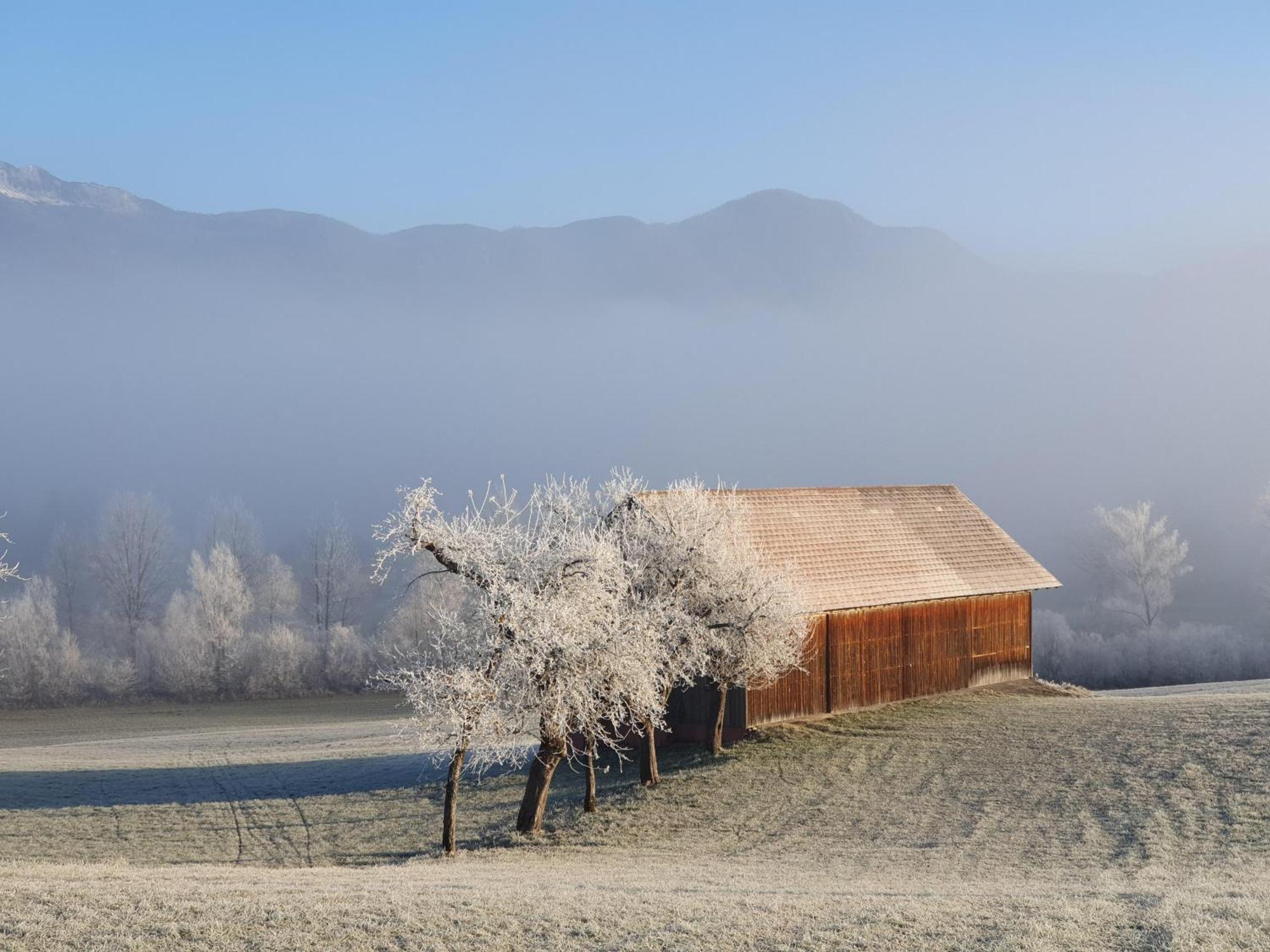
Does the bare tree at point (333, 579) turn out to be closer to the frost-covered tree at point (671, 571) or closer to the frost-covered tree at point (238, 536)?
the frost-covered tree at point (238, 536)

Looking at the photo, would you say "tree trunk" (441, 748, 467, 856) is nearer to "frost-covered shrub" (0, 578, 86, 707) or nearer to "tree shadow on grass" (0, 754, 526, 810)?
"tree shadow on grass" (0, 754, 526, 810)

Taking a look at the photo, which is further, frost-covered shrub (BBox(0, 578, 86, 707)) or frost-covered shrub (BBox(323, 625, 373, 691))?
frost-covered shrub (BBox(323, 625, 373, 691))

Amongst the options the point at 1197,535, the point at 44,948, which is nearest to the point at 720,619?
the point at 44,948

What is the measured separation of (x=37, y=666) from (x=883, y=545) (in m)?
50.3

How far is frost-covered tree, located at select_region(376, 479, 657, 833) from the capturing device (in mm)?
18797

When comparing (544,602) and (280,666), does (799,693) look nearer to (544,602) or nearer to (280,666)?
(544,602)

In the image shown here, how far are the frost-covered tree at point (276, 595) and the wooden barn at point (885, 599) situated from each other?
5230cm

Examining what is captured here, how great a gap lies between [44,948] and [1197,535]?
116 m

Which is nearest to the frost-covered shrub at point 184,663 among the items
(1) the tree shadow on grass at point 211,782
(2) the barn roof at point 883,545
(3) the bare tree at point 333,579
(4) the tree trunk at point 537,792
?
(3) the bare tree at point 333,579

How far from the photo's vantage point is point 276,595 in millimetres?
75750

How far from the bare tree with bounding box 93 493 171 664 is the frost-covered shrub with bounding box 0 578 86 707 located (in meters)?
14.3

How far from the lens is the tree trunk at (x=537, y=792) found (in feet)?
70.1

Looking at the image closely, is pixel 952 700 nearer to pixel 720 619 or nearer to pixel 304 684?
pixel 720 619

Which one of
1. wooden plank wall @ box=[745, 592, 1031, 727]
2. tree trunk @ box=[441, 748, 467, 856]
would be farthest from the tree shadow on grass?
wooden plank wall @ box=[745, 592, 1031, 727]
